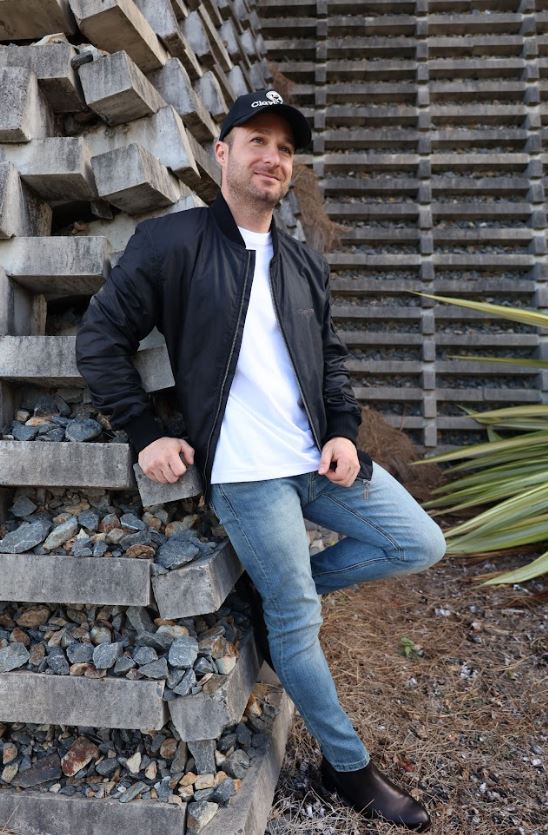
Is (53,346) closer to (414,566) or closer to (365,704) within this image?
(414,566)

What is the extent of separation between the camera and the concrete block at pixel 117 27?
6.39ft

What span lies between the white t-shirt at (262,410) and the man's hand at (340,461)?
3 cm

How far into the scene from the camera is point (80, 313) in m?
2.18

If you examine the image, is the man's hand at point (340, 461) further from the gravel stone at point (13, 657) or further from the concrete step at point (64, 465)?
the gravel stone at point (13, 657)

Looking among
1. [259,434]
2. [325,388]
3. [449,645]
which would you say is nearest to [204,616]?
[259,434]

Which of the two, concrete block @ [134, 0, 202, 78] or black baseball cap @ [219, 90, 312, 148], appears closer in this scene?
black baseball cap @ [219, 90, 312, 148]

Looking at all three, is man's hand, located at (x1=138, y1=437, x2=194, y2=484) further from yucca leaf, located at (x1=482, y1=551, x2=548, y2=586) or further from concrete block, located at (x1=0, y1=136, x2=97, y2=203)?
yucca leaf, located at (x1=482, y1=551, x2=548, y2=586)

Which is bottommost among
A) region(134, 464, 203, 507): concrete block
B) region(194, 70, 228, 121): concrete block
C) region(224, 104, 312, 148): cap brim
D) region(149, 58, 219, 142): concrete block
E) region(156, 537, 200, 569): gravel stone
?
region(156, 537, 200, 569): gravel stone

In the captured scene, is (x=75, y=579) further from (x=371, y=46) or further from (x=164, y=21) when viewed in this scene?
(x=371, y=46)

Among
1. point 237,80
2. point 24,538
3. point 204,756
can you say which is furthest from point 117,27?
point 204,756

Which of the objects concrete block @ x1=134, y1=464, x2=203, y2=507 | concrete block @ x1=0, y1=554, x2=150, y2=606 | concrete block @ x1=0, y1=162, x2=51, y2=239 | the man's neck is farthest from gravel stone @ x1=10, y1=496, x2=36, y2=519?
the man's neck

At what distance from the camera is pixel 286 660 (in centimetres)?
179

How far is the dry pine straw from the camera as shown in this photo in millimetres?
1890

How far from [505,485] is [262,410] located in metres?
2.21
